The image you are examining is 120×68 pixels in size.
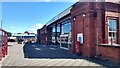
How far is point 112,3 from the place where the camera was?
14.8 meters

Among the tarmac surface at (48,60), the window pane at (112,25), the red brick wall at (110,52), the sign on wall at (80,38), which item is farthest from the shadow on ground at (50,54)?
the window pane at (112,25)

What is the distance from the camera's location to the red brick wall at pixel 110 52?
11283 millimetres

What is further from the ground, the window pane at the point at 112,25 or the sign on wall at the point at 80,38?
the window pane at the point at 112,25

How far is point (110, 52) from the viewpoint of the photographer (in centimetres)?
1211

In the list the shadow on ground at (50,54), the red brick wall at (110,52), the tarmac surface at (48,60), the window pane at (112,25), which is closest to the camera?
the tarmac surface at (48,60)

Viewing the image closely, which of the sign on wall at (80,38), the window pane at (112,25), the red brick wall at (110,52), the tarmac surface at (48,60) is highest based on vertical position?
the window pane at (112,25)

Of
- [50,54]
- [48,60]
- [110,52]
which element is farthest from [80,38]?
[48,60]

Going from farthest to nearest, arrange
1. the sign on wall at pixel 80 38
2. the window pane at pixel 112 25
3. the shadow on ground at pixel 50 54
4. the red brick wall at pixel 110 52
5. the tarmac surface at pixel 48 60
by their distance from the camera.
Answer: the sign on wall at pixel 80 38 < the shadow on ground at pixel 50 54 < the window pane at pixel 112 25 < the red brick wall at pixel 110 52 < the tarmac surface at pixel 48 60

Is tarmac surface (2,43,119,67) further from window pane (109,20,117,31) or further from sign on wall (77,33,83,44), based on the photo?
window pane (109,20,117,31)

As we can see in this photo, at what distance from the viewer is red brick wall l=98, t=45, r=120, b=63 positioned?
11283 millimetres

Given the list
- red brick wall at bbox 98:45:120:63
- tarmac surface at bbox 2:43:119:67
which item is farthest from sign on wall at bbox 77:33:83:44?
red brick wall at bbox 98:45:120:63

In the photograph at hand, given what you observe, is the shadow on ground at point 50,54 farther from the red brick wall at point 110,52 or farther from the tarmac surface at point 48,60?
the red brick wall at point 110,52

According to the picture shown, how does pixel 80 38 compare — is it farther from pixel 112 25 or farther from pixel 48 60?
pixel 48 60

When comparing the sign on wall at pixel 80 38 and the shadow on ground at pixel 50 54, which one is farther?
the sign on wall at pixel 80 38
